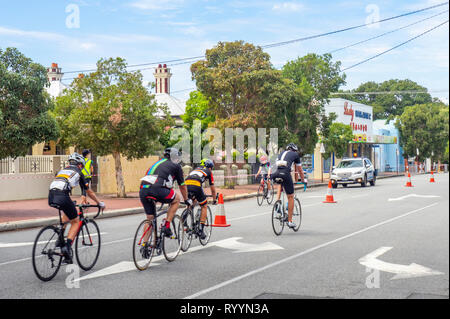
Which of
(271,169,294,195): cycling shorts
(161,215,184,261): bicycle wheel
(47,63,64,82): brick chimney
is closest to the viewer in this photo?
(161,215,184,261): bicycle wheel

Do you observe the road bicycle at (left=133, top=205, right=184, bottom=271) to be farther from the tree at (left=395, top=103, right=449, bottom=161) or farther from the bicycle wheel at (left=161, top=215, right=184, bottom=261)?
the tree at (left=395, top=103, right=449, bottom=161)

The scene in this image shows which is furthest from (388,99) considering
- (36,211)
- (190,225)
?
(190,225)

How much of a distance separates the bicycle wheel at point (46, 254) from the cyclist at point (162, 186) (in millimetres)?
1285

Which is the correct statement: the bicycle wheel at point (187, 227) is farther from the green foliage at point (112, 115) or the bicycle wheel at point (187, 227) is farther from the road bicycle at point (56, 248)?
the green foliage at point (112, 115)

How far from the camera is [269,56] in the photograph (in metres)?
31.5

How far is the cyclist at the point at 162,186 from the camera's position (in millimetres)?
8391

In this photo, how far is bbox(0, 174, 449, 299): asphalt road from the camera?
6.91 metres

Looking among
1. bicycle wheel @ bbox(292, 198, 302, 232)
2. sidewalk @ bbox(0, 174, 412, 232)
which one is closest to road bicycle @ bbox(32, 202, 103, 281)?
bicycle wheel @ bbox(292, 198, 302, 232)

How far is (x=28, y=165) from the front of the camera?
2433 cm

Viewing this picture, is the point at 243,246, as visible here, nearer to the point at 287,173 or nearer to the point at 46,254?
the point at 287,173

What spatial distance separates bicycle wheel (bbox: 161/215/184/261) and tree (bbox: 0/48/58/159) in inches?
338

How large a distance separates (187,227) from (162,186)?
1.66 meters

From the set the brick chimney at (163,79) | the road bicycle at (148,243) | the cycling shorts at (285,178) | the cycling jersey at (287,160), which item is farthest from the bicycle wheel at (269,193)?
the brick chimney at (163,79)
